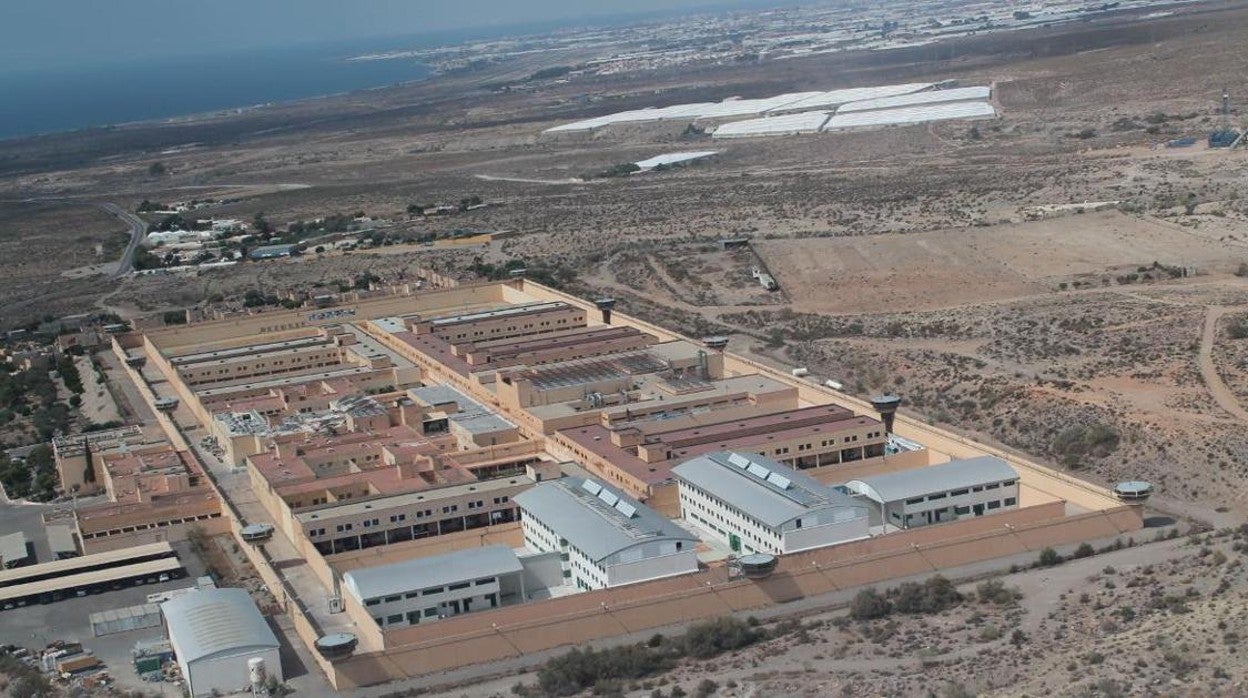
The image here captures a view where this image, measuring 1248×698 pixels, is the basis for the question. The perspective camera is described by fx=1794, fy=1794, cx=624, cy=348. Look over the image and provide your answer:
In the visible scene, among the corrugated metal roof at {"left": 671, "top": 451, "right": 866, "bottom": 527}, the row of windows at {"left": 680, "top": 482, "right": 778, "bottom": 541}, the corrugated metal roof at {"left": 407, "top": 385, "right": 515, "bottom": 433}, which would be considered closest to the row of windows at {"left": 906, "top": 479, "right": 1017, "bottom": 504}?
the corrugated metal roof at {"left": 671, "top": 451, "right": 866, "bottom": 527}

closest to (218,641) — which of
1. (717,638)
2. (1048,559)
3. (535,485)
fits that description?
(717,638)

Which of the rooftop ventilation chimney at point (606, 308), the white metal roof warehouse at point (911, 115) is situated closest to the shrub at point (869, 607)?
the rooftop ventilation chimney at point (606, 308)

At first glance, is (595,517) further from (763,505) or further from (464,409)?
(464,409)

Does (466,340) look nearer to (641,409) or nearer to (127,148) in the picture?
(641,409)

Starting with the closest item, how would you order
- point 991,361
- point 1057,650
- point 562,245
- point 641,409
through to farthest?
point 1057,650
point 641,409
point 991,361
point 562,245

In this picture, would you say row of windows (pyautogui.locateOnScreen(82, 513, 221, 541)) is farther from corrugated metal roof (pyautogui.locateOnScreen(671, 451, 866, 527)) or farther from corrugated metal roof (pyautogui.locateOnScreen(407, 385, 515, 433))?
corrugated metal roof (pyautogui.locateOnScreen(671, 451, 866, 527))

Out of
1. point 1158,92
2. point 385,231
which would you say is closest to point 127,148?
point 385,231

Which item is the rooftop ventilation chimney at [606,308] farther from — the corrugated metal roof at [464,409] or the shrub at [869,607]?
the shrub at [869,607]
